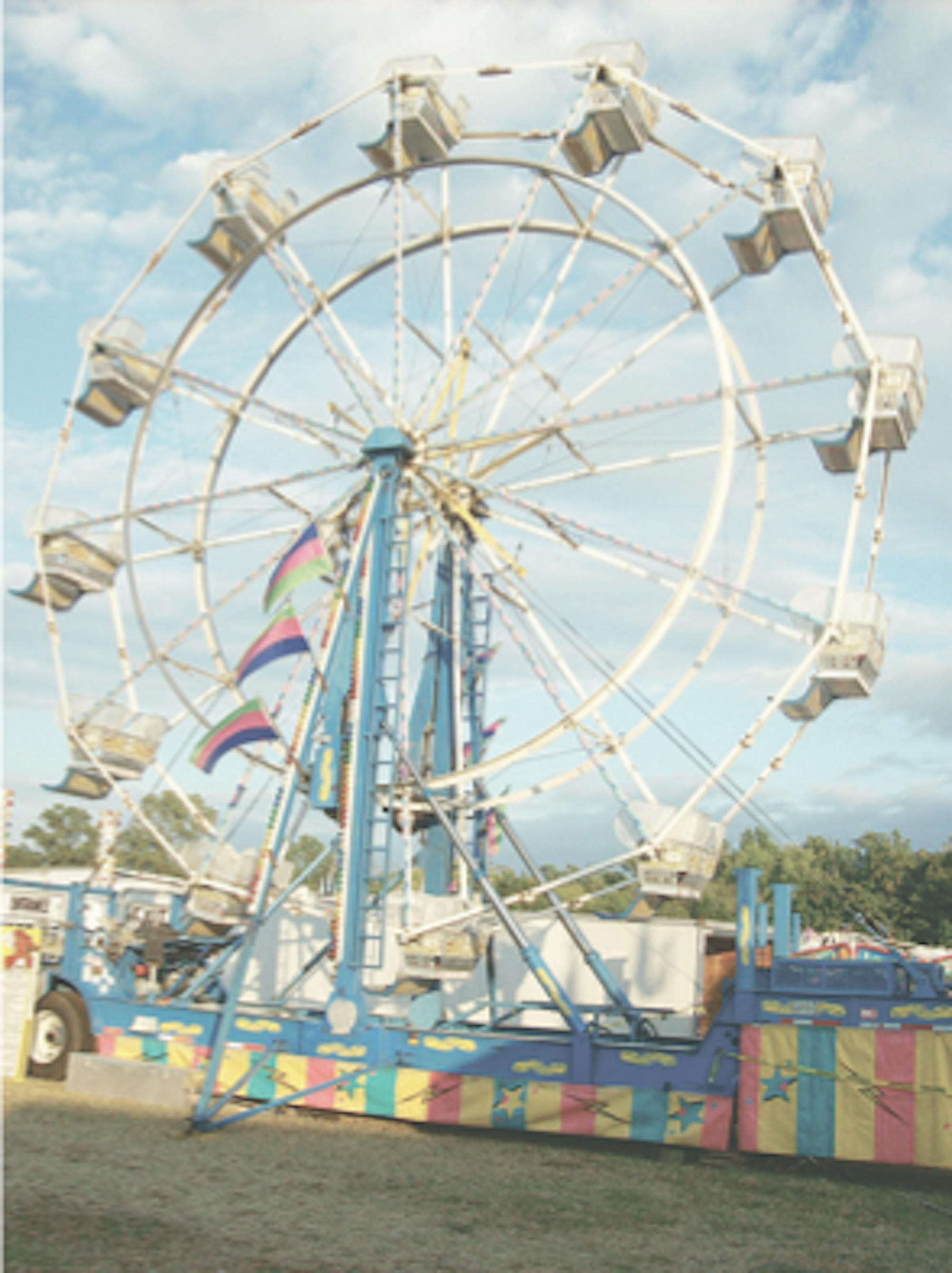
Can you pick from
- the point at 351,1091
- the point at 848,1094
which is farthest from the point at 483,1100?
the point at 848,1094

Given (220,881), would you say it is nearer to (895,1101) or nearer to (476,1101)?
(476,1101)

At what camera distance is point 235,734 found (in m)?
13.6

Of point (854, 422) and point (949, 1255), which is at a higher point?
point (854, 422)

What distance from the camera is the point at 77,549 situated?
17.6 metres

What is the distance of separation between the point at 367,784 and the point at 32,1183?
5.83m

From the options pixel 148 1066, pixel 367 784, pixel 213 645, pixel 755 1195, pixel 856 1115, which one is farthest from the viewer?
pixel 213 645

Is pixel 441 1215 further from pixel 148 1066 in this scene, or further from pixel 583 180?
pixel 583 180

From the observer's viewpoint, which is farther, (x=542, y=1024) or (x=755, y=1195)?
(x=542, y=1024)

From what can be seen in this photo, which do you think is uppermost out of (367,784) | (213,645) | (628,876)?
(213,645)

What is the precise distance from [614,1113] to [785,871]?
4819 cm

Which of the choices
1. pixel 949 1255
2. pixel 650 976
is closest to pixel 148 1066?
pixel 949 1255

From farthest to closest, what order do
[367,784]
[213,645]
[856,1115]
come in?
[213,645] < [367,784] < [856,1115]

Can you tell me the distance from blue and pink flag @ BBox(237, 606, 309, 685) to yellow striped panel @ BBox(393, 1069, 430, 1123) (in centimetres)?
469

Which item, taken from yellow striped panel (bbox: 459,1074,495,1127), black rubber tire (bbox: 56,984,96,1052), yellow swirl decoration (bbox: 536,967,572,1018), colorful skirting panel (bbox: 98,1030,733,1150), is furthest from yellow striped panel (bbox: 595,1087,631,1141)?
black rubber tire (bbox: 56,984,96,1052)
